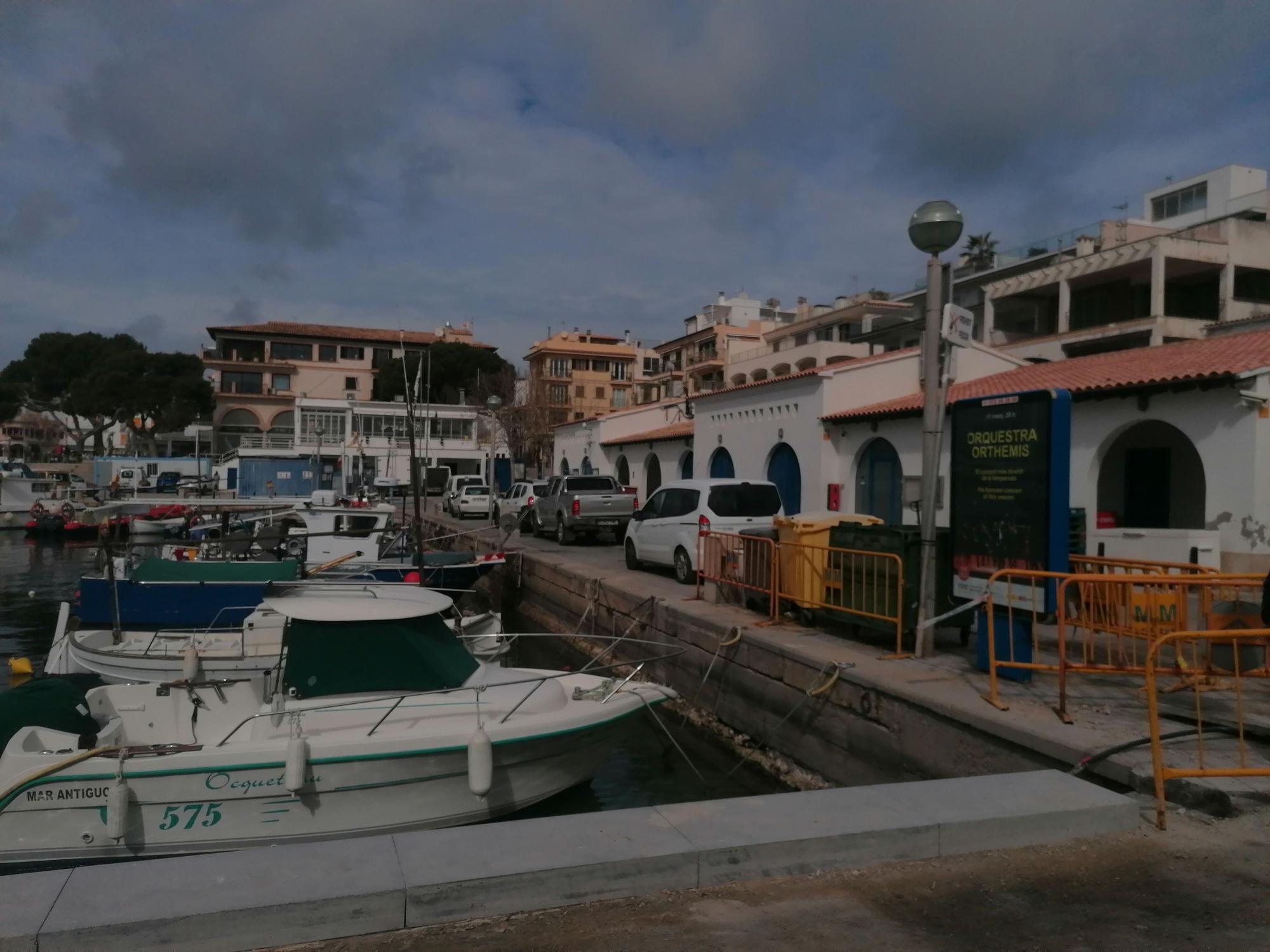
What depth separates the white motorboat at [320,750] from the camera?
276 inches

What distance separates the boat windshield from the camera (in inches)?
319

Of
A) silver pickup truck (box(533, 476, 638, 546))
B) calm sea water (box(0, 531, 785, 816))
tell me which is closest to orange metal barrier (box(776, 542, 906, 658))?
calm sea water (box(0, 531, 785, 816))

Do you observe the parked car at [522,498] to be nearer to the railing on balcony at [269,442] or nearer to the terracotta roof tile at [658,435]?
the terracotta roof tile at [658,435]

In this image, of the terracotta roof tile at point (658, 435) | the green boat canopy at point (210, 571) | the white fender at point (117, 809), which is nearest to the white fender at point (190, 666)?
the white fender at point (117, 809)

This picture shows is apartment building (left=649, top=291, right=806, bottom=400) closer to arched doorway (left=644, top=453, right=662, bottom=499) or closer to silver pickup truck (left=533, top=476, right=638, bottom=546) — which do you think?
arched doorway (left=644, top=453, right=662, bottom=499)

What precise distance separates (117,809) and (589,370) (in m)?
73.9

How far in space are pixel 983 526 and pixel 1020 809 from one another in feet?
12.9

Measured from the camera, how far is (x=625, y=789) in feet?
31.6

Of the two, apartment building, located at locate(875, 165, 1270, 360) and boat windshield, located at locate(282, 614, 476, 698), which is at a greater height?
apartment building, located at locate(875, 165, 1270, 360)

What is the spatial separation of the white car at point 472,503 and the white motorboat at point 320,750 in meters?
28.5

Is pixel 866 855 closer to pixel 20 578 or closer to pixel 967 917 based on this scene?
pixel 967 917

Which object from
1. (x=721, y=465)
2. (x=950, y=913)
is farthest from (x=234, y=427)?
(x=950, y=913)

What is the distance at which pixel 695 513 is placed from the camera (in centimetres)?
1599

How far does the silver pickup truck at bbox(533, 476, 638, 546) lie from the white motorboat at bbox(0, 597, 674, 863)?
15.8 meters
